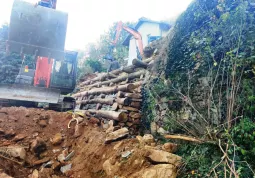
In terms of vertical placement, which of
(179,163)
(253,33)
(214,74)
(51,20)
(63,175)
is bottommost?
(63,175)

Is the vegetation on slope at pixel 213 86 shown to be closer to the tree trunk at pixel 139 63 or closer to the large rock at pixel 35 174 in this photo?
the tree trunk at pixel 139 63

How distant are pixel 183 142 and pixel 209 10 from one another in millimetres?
2840

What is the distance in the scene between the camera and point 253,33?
2971 millimetres

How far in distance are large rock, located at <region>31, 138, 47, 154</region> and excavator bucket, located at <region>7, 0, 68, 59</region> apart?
3.59 metres

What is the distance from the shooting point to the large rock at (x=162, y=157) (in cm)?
266

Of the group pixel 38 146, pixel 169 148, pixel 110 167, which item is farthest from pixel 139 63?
pixel 110 167

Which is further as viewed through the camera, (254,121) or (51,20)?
(51,20)

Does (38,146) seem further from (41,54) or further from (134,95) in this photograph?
(41,54)

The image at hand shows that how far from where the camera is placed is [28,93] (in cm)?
712

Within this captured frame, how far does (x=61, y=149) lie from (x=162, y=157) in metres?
2.68

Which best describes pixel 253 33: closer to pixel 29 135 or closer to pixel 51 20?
pixel 29 135

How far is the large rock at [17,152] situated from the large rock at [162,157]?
2578 mm

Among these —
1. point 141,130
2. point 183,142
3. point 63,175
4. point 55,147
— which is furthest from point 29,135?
point 183,142

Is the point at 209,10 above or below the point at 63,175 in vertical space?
above
